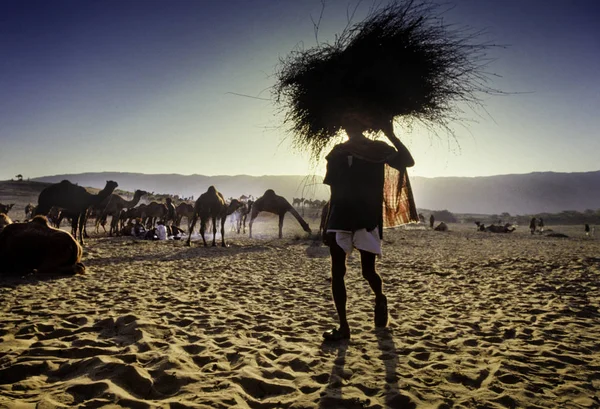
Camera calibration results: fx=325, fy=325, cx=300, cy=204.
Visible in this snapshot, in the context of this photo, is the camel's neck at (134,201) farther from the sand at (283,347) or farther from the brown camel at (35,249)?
the sand at (283,347)

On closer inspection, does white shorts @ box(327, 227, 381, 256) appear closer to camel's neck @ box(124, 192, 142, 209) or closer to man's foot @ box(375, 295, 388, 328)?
man's foot @ box(375, 295, 388, 328)

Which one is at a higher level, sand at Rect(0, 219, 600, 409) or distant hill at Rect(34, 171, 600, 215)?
distant hill at Rect(34, 171, 600, 215)

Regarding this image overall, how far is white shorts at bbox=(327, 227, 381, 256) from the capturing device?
10.2ft

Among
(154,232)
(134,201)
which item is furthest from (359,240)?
(134,201)

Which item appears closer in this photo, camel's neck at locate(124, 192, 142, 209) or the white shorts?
the white shorts

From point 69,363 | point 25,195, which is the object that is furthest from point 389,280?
point 25,195

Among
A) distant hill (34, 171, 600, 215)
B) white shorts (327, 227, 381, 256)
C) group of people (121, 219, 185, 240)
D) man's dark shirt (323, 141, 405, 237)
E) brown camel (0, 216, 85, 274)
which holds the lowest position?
group of people (121, 219, 185, 240)

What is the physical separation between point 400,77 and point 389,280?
4.51 m

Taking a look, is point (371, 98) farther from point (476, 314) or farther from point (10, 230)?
point (10, 230)

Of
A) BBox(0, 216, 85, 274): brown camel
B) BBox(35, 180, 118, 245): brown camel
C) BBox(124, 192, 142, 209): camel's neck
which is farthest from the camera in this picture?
BBox(124, 192, 142, 209): camel's neck

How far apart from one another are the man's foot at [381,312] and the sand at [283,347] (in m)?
0.09

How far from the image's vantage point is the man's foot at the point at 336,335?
317 centimetres

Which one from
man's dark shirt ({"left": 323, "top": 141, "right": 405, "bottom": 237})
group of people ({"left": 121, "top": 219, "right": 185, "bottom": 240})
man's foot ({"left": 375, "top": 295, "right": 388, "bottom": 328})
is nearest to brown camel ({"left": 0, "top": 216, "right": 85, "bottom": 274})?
man's dark shirt ({"left": 323, "top": 141, "right": 405, "bottom": 237})

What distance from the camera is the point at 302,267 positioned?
8.66m
